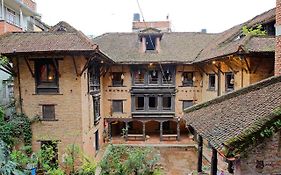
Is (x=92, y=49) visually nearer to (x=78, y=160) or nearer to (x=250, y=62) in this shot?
(x=78, y=160)

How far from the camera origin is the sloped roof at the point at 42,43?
44.8ft

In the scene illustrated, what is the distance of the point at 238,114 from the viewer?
6.08 m

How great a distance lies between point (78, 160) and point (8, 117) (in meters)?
5.02

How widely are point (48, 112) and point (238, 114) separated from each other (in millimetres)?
11976

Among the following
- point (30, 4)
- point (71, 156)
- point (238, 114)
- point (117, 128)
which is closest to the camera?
point (238, 114)

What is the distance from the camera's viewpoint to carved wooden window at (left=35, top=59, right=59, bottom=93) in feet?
49.2

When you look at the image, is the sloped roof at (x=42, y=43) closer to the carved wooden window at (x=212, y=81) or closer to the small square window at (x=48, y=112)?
the small square window at (x=48, y=112)

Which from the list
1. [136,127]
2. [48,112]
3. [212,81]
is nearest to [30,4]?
[48,112]

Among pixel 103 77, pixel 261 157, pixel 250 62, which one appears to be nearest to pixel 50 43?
pixel 103 77

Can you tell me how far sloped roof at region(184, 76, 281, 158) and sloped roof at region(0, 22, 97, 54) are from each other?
7.80 metres

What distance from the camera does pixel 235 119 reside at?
5871 mm

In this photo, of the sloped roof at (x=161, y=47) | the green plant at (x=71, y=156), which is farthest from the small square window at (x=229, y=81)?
the green plant at (x=71, y=156)

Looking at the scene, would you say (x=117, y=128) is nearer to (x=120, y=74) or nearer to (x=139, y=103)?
(x=139, y=103)

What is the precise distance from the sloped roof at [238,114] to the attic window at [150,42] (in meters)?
15.6
